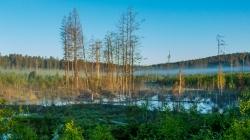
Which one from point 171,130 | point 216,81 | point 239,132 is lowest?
point 171,130

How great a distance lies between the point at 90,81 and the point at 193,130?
53494 millimetres

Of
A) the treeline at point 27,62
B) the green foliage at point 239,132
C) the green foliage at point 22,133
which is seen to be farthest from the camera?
the treeline at point 27,62

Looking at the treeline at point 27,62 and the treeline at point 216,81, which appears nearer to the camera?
the treeline at point 216,81

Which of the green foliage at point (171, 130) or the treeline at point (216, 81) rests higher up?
the treeline at point (216, 81)

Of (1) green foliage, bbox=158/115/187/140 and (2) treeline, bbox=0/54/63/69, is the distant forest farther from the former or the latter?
(1) green foliage, bbox=158/115/187/140

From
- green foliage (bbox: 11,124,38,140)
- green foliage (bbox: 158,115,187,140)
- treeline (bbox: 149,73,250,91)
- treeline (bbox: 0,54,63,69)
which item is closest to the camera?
green foliage (bbox: 11,124,38,140)

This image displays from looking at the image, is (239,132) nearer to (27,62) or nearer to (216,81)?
(216,81)

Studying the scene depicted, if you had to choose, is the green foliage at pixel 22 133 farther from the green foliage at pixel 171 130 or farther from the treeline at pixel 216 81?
the treeline at pixel 216 81

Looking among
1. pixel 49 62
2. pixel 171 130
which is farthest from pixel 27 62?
pixel 171 130

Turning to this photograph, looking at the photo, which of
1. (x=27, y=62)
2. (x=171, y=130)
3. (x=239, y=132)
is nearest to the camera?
(x=239, y=132)

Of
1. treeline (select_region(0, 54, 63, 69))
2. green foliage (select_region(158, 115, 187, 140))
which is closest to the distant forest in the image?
treeline (select_region(0, 54, 63, 69))

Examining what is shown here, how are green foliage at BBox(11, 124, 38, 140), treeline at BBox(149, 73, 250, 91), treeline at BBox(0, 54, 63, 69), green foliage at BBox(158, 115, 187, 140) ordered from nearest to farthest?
1. green foliage at BBox(11, 124, 38, 140)
2. green foliage at BBox(158, 115, 187, 140)
3. treeline at BBox(149, 73, 250, 91)
4. treeline at BBox(0, 54, 63, 69)

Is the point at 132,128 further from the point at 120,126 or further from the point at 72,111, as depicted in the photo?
Answer: the point at 72,111

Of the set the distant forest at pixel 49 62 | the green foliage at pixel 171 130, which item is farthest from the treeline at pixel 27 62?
the green foliage at pixel 171 130
